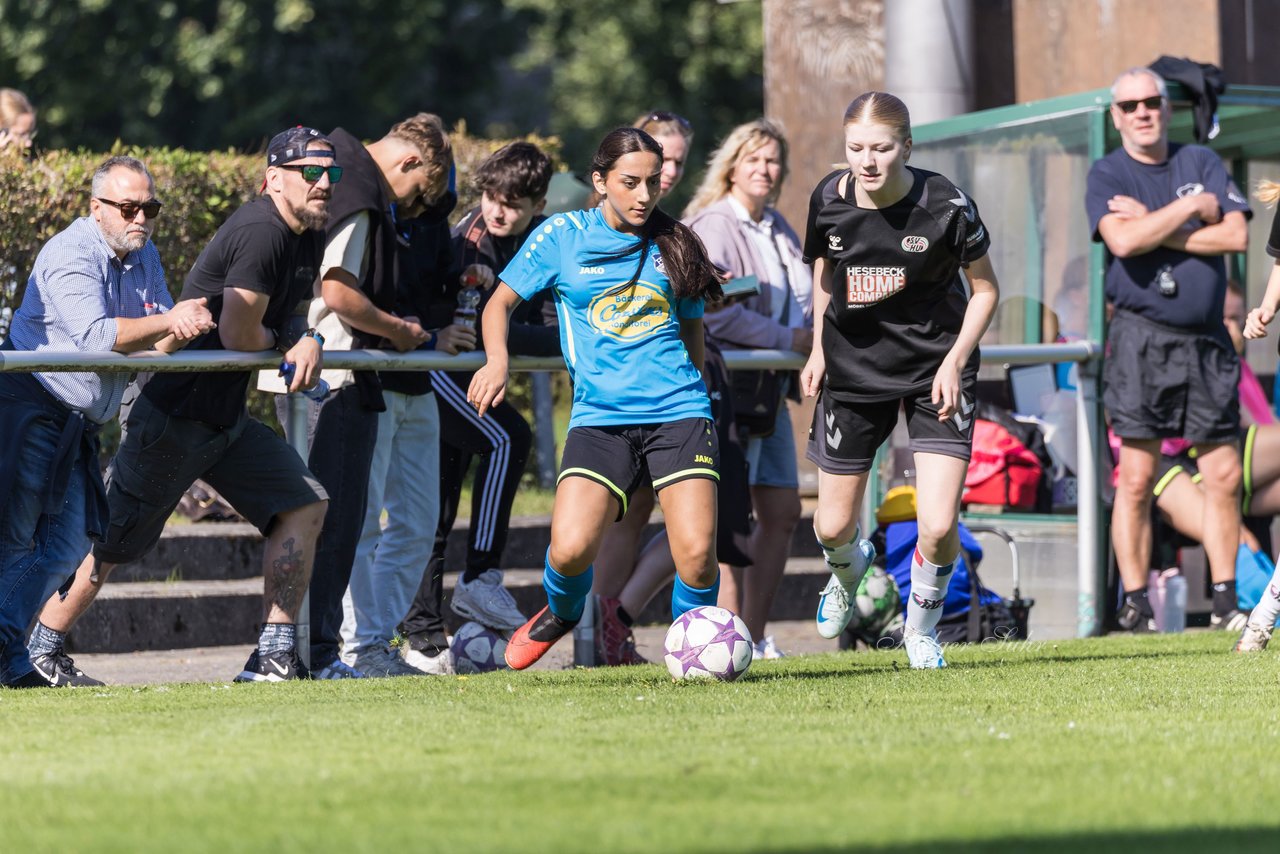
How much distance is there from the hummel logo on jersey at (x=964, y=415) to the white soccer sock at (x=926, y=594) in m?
0.55

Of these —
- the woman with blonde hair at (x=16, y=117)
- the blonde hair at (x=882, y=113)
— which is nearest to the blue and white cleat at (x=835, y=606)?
the blonde hair at (x=882, y=113)

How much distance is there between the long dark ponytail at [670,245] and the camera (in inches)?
278

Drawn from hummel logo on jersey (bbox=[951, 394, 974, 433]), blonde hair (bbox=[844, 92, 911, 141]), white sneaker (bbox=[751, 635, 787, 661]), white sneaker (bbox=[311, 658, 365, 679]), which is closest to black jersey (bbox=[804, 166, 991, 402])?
hummel logo on jersey (bbox=[951, 394, 974, 433])

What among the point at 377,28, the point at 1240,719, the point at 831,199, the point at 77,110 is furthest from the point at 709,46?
the point at 1240,719

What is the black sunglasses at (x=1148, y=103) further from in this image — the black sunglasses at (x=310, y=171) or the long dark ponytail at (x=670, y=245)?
the black sunglasses at (x=310, y=171)

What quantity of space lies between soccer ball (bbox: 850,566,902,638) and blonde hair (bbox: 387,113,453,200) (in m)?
2.83

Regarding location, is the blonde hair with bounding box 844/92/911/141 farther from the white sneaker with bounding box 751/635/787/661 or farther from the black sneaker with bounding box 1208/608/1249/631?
the black sneaker with bounding box 1208/608/1249/631

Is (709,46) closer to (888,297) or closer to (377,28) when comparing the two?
(377,28)

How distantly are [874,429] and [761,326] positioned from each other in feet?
4.46

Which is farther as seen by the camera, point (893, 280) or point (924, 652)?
point (924, 652)

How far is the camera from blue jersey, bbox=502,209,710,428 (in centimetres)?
705

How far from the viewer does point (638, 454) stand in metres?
7.10

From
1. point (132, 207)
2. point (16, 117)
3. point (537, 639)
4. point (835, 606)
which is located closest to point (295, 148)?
point (132, 207)

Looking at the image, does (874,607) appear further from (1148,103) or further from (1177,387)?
(1148,103)
